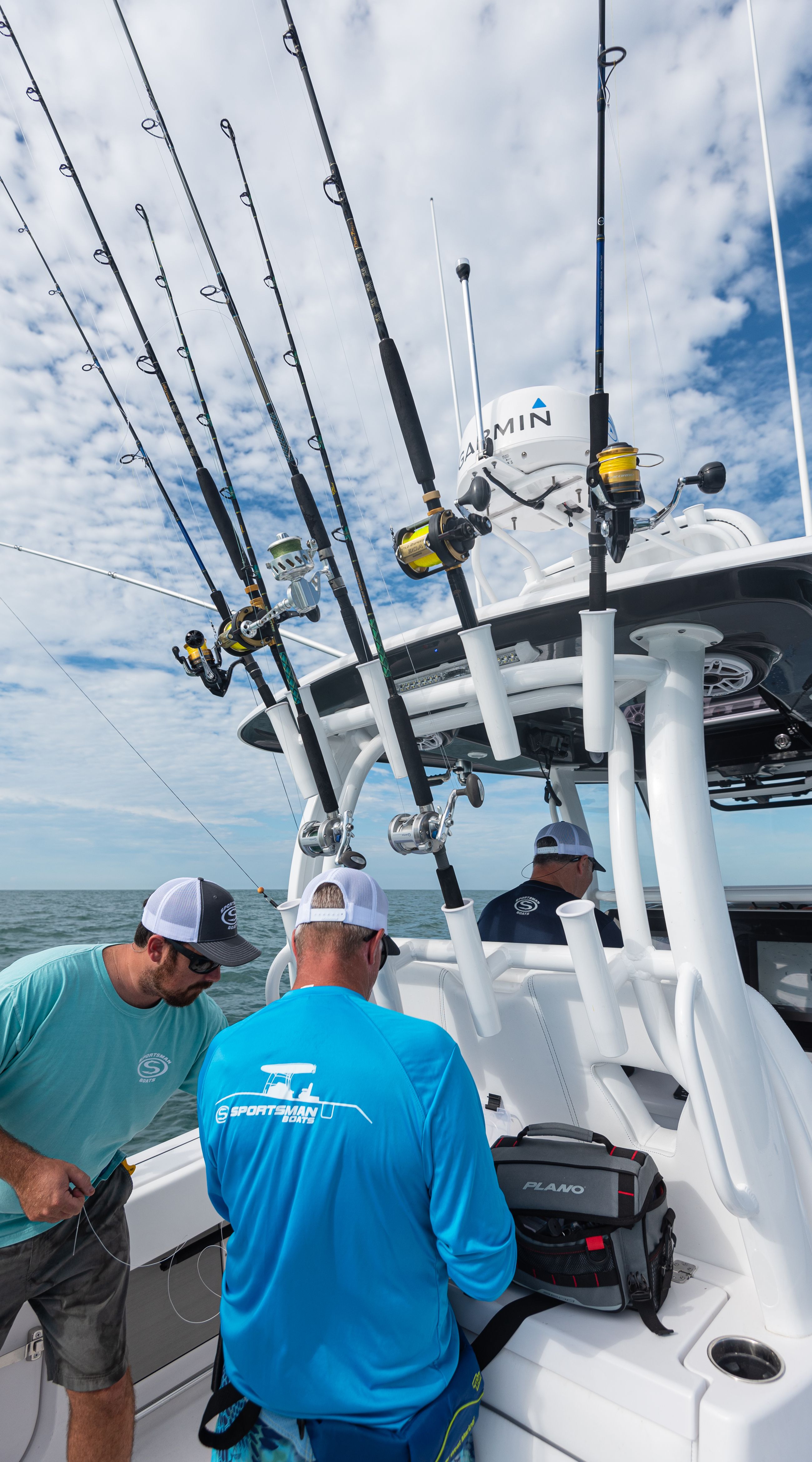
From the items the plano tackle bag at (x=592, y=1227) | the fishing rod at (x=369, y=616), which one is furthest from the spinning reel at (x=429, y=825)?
the plano tackle bag at (x=592, y=1227)

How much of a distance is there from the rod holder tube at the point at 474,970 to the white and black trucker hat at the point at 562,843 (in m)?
1.03

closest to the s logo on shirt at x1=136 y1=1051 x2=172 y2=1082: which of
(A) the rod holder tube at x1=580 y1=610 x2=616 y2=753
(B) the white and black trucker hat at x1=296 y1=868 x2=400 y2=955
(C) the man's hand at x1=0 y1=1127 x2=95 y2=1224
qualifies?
(C) the man's hand at x1=0 y1=1127 x2=95 y2=1224

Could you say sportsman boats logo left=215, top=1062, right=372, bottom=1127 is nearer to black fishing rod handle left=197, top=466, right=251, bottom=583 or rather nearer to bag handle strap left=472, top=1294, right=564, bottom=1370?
bag handle strap left=472, top=1294, right=564, bottom=1370

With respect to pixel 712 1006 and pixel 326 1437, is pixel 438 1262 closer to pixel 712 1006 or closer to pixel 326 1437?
pixel 326 1437

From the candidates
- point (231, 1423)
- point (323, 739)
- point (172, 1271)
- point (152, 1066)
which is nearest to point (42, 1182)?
point (152, 1066)

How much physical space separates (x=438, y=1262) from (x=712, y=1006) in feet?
3.38

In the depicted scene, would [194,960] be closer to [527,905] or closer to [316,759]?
[316,759]

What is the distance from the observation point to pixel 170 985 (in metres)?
2.24

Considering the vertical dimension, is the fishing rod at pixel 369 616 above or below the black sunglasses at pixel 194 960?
above

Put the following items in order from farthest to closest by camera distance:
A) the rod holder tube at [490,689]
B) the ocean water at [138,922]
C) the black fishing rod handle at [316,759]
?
the ocean water at [138,922]
the black fishing rod handle at [316,759]
the rod holder tube at [490,689]

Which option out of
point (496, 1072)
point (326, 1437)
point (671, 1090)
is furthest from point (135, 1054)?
point (671, 1090)

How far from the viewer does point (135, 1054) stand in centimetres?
224

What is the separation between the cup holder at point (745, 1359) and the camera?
5.77 feet

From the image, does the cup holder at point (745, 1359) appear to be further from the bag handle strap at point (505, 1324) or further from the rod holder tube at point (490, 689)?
the rod holder tube at point (490, 689)
